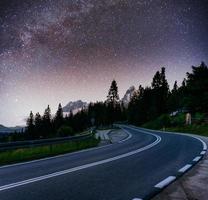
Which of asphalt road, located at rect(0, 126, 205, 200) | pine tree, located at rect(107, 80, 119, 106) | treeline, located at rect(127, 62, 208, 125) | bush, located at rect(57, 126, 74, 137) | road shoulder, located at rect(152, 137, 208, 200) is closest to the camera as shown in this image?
road shoulder, located at rect(152, 137, 208, 200)

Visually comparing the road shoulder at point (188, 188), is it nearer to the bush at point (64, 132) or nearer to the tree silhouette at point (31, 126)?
the bush at point (64, 132)

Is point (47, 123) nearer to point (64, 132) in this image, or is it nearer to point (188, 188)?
point (64, 132)

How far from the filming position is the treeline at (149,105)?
→ 5097 cm

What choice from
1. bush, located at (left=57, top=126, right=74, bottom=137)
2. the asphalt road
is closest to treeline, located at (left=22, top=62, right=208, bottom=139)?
bush, located at (left=57, top=126, right=74, bottom=137)

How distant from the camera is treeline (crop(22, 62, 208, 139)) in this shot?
167ft

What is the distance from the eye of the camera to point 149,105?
97.4m

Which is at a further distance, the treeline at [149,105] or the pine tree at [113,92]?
the pine tree at [113,92]

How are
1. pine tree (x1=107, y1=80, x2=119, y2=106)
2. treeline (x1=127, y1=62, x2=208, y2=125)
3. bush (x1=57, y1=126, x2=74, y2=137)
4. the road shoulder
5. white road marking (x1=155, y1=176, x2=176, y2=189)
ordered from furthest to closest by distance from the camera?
pine tree (x1=107, y1=80, x2=119, y2=106)
treeline (x1=127, y1=62, x2=208, y2=125)
bush (x1=57, y1=126, x2=74, y2=137)
white road marking (x1=155, y1=176, x2=176, y2=189)
the road shoulder

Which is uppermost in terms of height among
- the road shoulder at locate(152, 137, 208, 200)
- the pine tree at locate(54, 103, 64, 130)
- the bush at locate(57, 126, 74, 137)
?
the pine tree at locate(54, 103, 64, 130)

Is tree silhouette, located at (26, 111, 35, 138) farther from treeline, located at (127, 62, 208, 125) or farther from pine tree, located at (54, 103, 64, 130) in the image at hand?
treeline, located at (127, 62, 208, 125)

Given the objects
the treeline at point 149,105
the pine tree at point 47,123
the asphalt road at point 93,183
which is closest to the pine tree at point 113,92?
the treeline at point 149,105

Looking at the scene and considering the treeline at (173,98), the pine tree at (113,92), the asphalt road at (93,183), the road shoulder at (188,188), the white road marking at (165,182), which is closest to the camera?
the road shoulder at (188,188)

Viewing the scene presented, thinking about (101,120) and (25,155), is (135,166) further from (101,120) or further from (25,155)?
(101,120)

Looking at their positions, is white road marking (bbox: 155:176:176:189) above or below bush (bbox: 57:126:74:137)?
below
